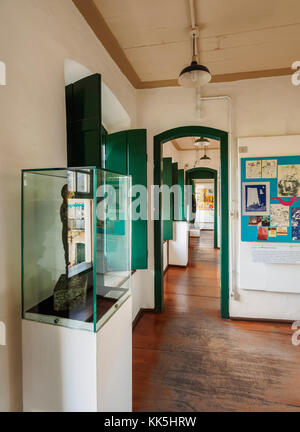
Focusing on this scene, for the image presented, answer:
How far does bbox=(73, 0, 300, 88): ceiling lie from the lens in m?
2.19

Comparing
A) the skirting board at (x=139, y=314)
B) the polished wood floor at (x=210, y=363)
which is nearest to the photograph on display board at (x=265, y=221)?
the polished wood floor at (x=210, y=363)

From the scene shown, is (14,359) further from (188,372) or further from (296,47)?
(296,47)

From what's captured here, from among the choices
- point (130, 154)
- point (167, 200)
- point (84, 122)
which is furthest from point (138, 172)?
point (167, 200)

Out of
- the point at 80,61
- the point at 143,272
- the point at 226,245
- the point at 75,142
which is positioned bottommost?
the point at 143,272

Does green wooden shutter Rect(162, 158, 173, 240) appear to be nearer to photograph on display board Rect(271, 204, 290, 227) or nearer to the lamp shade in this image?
photograph on display board Rect(271, 204, 290, 227)

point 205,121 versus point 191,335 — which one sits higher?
point 205,121

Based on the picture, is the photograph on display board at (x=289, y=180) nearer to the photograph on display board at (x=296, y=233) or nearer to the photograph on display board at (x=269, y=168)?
the photograph on display board at (x=269, y=168)

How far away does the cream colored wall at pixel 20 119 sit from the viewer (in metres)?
1.39

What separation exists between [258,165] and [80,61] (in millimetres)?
2595

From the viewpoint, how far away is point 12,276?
1446 mm

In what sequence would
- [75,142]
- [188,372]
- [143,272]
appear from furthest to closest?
1. [143,272]
2. [188,372]
3. [75,142]

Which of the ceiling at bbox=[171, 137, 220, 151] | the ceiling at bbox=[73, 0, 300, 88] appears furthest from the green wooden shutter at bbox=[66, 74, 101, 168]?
the ceiling at bbox=[171, 137, 220, 151]

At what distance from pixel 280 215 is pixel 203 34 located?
95.4 inches

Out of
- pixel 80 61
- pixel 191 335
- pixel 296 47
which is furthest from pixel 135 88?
pixel 191 335
